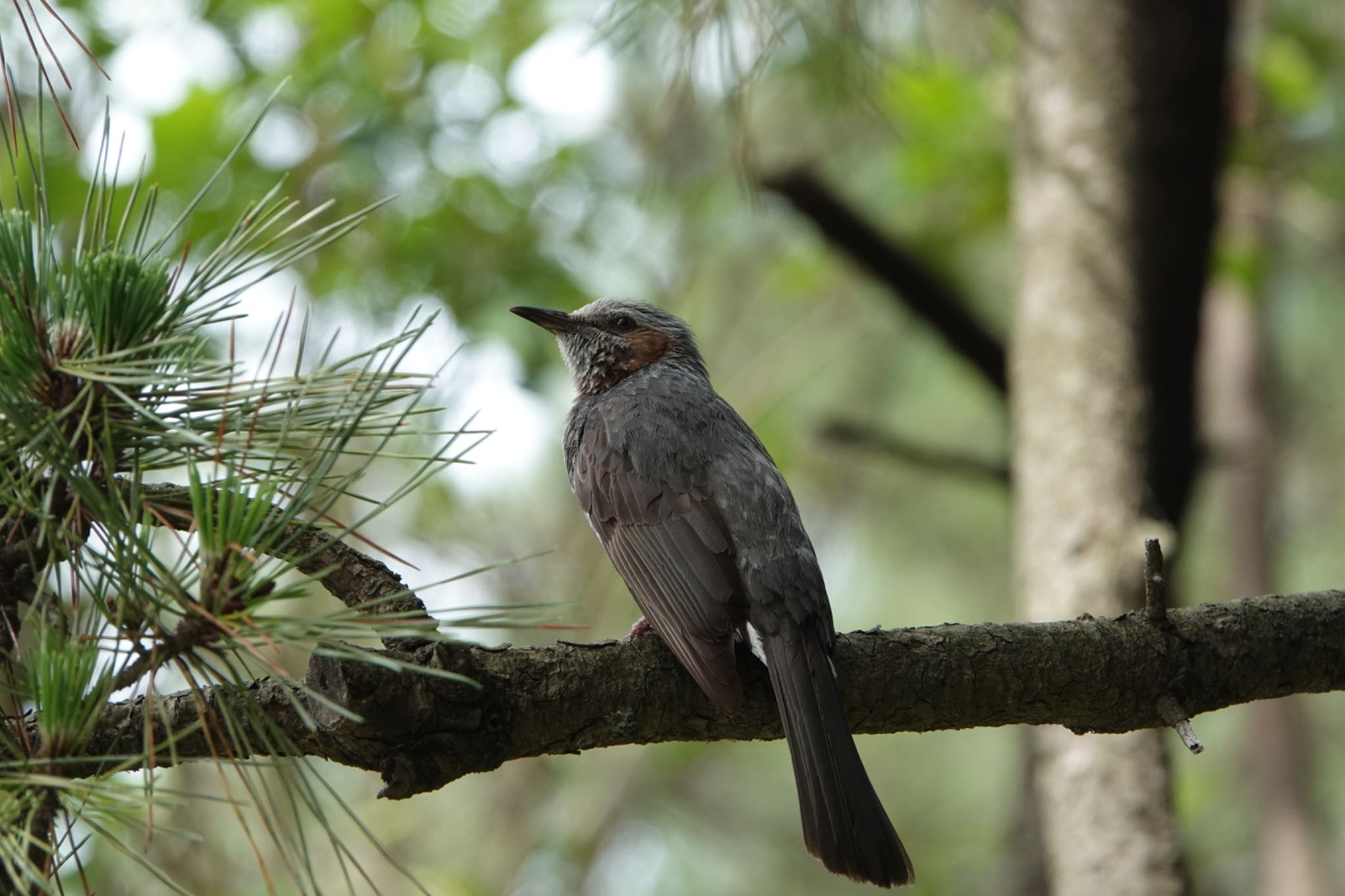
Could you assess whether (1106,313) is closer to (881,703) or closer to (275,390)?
(881,703)

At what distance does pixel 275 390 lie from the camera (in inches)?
80.4

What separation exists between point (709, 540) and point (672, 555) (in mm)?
119

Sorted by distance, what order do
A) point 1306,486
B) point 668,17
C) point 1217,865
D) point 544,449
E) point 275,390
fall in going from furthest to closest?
point 1217,865
point 1306,486
point 544,449
point 668,17
point 275,390

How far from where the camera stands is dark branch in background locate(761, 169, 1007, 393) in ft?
16.0

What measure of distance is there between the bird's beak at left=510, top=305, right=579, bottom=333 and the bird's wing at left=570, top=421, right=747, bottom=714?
0.76 meters

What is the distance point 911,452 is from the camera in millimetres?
5172

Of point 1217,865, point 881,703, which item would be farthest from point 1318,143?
point 1217,865

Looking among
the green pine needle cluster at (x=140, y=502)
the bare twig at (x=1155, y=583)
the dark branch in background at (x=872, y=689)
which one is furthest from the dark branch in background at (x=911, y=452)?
the green pine needle cluster at (x=140, y=502)

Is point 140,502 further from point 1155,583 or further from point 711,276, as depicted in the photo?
point 711,276

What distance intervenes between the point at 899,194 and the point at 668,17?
8.01ft

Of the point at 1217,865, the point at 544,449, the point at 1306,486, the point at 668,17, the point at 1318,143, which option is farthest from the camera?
the point at 1217,865

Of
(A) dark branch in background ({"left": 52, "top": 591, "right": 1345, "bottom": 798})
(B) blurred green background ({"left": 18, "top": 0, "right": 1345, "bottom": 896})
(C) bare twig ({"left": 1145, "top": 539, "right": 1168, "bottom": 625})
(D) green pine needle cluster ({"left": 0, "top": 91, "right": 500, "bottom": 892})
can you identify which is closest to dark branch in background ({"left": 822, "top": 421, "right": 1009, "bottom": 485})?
(B) blurred green background ({"left": 18, "top": 0, "right": 1345, "bottom": 896})

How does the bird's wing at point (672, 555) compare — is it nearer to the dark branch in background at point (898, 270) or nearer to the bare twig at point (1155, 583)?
the bare twig at point (1155, 583)

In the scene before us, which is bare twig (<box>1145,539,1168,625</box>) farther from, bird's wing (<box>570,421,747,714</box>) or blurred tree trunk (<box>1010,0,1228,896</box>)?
blurred tree trunk (<box>1010,0,1228,896</box>)
